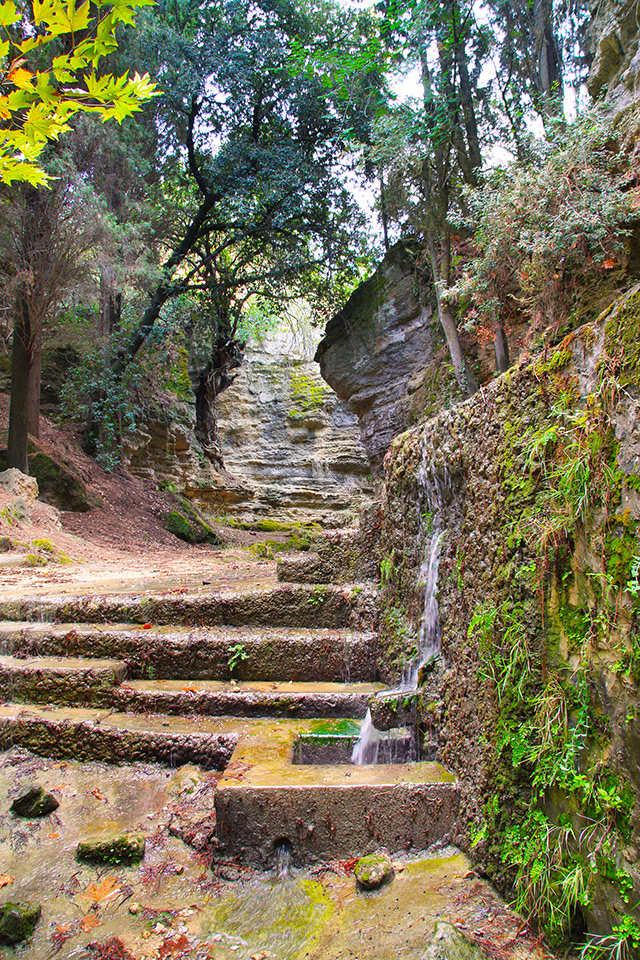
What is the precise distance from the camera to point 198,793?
275 centimetres

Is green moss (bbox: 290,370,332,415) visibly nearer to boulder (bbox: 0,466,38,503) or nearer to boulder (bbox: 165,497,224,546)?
boulder (bbox: 165,497,224,546)

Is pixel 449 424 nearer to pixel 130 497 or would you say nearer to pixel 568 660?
pixel 568 660

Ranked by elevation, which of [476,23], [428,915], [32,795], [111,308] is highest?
[476,23]

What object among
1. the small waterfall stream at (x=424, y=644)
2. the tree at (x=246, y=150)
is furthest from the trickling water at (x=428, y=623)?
the tree at (x=246, y=150)

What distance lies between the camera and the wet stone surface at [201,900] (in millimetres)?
1931

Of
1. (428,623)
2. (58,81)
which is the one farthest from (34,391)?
(58,81)

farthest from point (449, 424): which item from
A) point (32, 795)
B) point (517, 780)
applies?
point (32, 795)

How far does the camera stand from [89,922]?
206cm

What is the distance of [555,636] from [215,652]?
2.41 m

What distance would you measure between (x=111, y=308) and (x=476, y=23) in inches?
346

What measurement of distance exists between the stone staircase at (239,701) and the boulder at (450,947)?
59 centimetres

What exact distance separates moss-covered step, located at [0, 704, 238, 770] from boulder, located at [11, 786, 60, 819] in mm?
369

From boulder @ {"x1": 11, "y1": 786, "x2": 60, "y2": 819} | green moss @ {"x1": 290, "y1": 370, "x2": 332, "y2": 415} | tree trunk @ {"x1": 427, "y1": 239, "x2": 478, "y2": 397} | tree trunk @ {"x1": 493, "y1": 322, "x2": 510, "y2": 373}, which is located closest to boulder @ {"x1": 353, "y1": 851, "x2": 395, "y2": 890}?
boulder @ {"x1": 11, "y1": 786, "x2": 60, "y2": 819}

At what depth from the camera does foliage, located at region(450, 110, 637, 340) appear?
14.4 feet
